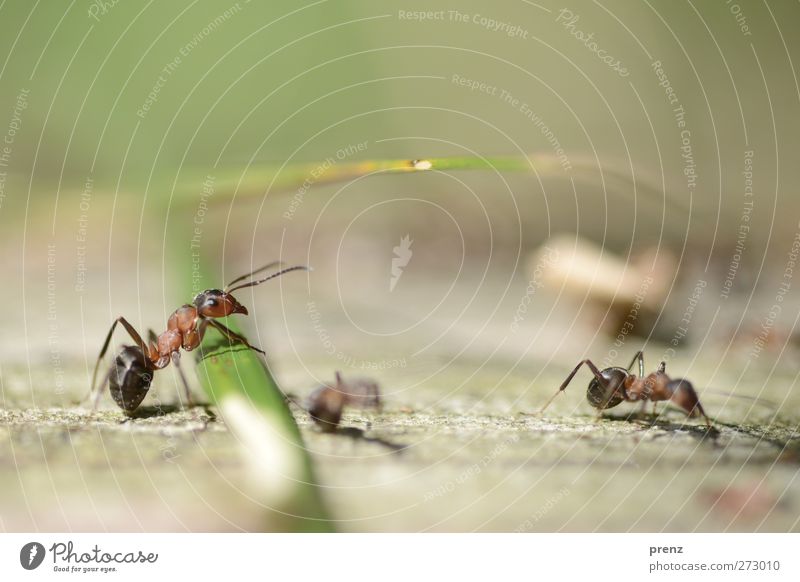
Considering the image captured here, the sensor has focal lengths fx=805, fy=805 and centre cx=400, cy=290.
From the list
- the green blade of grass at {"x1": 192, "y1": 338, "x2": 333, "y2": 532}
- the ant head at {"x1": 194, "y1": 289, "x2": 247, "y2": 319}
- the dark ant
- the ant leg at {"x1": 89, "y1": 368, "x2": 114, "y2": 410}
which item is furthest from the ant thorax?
the ant leg at {"x1": 89, "y1": 368, "x2": 114, "y2": 410}

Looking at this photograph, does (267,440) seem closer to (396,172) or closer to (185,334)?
(185,334)

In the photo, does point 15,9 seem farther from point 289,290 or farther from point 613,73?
point 613,73

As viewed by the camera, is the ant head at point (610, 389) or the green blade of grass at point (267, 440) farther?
the ant head at point (610, 389)

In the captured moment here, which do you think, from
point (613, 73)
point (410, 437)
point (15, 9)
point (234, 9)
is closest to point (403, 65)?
point (234, 9)

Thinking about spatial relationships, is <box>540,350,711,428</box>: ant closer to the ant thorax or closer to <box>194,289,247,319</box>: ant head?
the ant thorax

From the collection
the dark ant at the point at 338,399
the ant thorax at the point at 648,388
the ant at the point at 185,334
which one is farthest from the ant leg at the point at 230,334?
the ant thorax at the point at 648,388

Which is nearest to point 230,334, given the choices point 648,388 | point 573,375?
point 573,375

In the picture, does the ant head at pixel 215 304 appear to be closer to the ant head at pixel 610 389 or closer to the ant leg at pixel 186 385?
the ant leg at pixel 186 385
